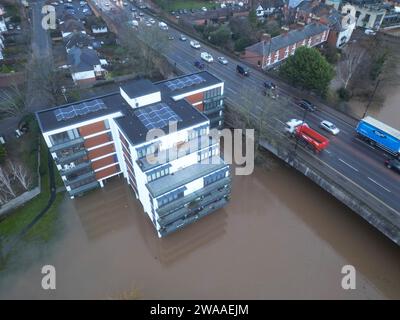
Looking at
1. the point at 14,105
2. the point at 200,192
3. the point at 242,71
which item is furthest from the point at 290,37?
the point at 14,105

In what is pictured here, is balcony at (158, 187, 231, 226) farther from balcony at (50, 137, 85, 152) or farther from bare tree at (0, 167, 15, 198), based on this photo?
bare tree at (0, 167, 15, 198)

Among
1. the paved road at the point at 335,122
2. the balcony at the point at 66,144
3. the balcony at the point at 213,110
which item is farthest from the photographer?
the balcony at the point at 213,110

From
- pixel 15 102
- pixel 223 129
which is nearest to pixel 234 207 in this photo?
pixel 223 129

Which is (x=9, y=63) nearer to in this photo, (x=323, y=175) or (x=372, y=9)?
(x=323, y=175)

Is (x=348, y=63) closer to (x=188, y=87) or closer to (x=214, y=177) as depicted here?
(x=188, y=87)

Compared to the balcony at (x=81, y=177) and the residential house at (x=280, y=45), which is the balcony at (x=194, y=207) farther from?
the residential house at (x=280, y=45)

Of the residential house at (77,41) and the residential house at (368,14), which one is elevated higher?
the residential house at (77,41)

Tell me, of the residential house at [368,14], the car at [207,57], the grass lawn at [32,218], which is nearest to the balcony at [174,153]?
the grass lawn at [32,218]

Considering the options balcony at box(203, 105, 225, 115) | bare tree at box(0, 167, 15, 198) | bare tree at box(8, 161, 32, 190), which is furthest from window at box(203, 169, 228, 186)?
→ bare tree at box(0, 167, 15, 198)
